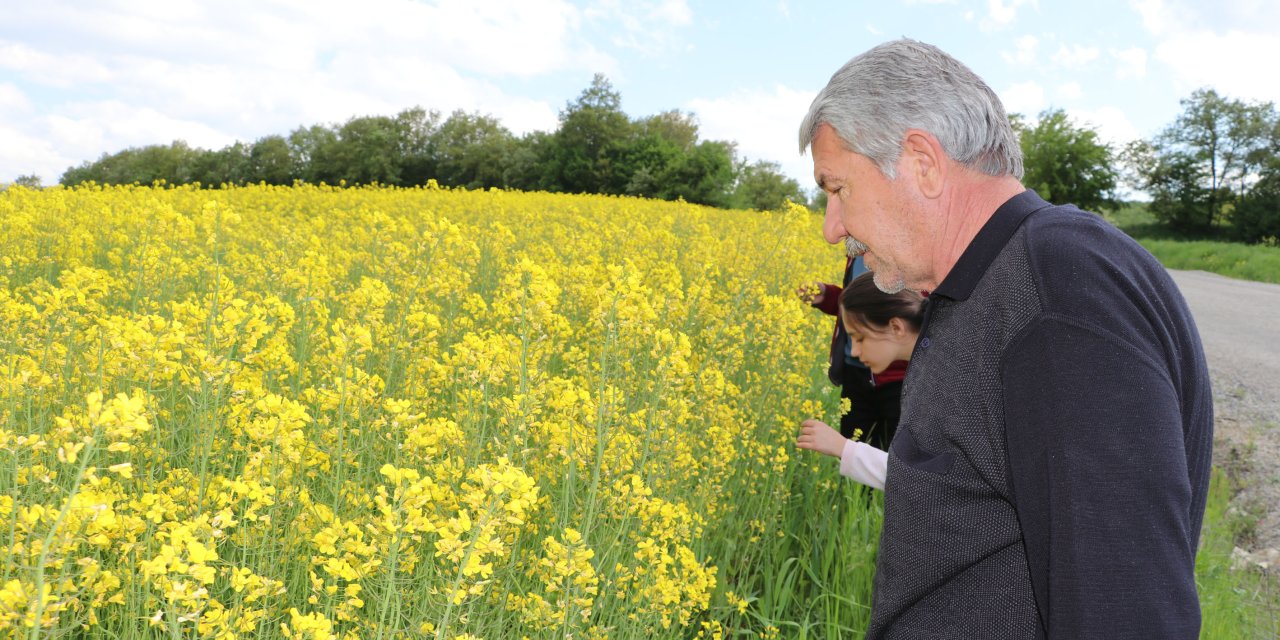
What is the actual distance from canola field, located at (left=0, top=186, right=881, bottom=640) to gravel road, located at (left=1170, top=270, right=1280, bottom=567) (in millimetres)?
2686

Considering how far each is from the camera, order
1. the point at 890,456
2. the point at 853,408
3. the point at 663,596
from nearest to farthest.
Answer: the point at 890,456 → the point at 663,596 → the point at 853,408

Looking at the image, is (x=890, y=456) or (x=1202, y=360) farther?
(x=890, y=456)

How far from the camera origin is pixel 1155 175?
41656 mm

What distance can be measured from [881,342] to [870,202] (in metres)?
1.98

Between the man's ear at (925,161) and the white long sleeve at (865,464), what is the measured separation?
5.22 ft

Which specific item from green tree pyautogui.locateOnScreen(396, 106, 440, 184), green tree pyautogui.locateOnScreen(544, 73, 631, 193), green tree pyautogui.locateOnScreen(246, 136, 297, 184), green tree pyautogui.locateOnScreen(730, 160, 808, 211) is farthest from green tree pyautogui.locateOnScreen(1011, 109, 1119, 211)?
green tree pyautogui.locateOnScreen(246, 136, 297, 184)

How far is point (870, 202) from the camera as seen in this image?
158 cm

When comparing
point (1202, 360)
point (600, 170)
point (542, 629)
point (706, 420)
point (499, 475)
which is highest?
point (600, 170)

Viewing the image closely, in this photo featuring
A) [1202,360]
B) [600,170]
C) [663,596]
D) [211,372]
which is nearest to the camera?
[1202,360]

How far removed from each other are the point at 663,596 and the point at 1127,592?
137 centimetres

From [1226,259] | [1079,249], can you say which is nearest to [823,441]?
[1079,249]

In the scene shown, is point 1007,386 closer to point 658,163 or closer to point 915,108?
point 915,108

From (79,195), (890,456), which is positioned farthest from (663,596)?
(79,195)

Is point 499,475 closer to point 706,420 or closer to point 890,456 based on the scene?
point 890,456
